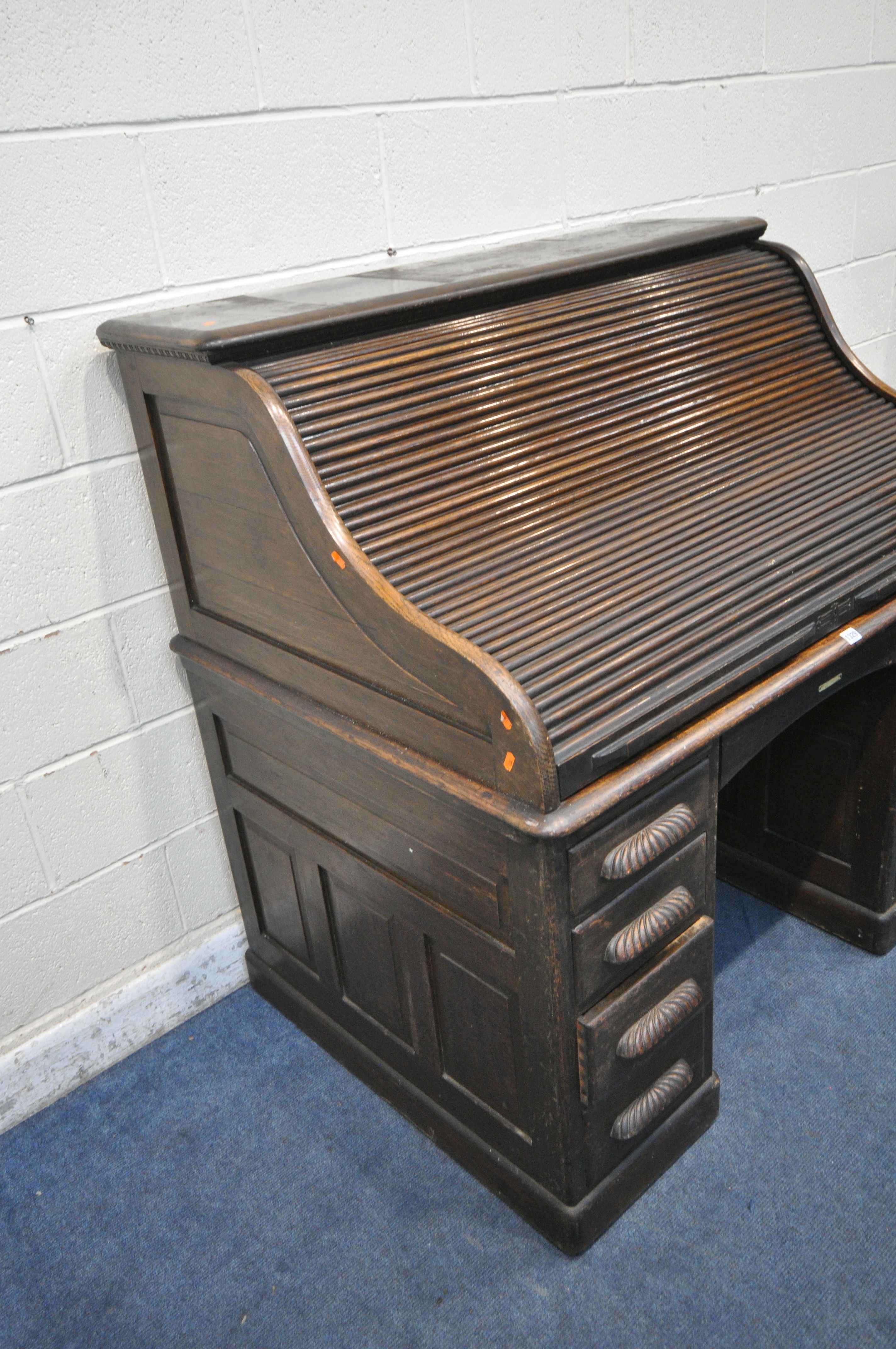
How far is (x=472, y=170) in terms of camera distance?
1.97 m

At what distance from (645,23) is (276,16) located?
35.4 inches

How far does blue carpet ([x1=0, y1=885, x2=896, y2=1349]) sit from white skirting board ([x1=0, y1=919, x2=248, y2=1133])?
0.12 feet

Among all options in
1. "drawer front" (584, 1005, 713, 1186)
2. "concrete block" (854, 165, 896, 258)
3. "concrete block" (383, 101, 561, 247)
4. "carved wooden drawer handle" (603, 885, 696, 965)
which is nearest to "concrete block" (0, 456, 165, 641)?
"concrete block" (383, 101, 561, 247)

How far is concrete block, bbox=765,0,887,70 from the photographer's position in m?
2.38

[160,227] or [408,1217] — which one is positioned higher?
[160,227]

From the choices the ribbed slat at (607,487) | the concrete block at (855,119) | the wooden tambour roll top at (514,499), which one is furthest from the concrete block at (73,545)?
the concrete block at (855,119)

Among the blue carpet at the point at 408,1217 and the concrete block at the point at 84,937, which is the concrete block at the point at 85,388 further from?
the blue carpet at the point at 408,1217

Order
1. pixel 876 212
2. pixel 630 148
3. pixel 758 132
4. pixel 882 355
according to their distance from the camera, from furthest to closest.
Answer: pixel 882 355 < pixel 876 212 < pixel 758 132 < pixel 630 148

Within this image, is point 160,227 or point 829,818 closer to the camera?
point 160,227

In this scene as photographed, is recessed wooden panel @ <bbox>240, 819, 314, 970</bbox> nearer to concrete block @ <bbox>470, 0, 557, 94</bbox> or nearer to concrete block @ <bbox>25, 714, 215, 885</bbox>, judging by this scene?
concrete block @ <bbox>25, 714, 215, 885</bbox>

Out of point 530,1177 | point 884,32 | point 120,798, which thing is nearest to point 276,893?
point 120,798

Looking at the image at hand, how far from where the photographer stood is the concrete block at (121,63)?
1426 millimetres

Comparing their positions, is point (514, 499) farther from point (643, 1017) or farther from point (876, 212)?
point (876, 212)

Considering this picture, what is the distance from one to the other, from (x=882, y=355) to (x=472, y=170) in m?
1.67
